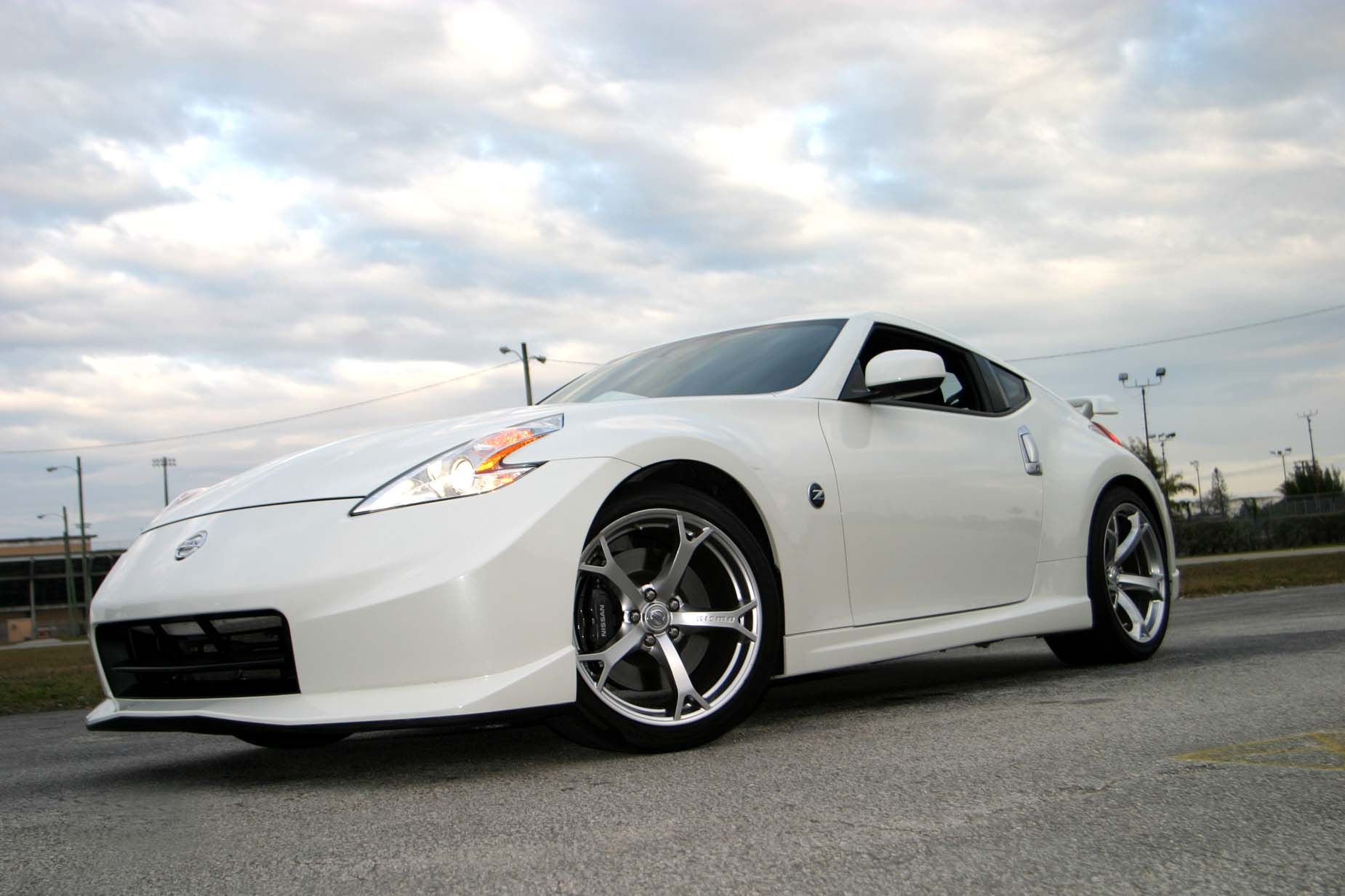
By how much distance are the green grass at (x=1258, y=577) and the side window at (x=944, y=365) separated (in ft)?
24.0

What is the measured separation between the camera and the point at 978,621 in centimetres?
467

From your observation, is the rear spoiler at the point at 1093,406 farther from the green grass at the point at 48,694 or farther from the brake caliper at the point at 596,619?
the green grass at the point at 48,694

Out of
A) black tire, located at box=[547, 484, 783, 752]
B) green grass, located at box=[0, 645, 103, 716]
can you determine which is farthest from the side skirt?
green grass, located at box=[0, 645, 103, 716]

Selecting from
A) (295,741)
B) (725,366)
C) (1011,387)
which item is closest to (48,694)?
(295,741)

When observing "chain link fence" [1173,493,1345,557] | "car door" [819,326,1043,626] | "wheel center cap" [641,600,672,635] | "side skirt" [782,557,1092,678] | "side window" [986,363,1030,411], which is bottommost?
"chain link fence" [1173,493,1345,557]

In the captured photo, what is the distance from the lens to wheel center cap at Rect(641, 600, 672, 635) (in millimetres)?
3566

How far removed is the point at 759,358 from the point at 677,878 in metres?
2.75

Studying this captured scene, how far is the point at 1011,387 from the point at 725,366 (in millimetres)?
1542

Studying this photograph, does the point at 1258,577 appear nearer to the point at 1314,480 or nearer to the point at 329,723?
the point at 329,723

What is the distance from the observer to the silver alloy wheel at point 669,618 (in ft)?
11.5

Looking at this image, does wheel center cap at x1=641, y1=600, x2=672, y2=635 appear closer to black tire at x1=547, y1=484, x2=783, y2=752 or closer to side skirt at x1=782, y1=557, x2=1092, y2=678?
black tire at x1=547, y1=484, x2=783, y2=752

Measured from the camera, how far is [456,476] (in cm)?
338

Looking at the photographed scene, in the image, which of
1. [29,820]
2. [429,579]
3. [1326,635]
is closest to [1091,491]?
[1326,635]

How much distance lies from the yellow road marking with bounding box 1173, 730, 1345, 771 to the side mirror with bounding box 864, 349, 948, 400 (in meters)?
1.68
